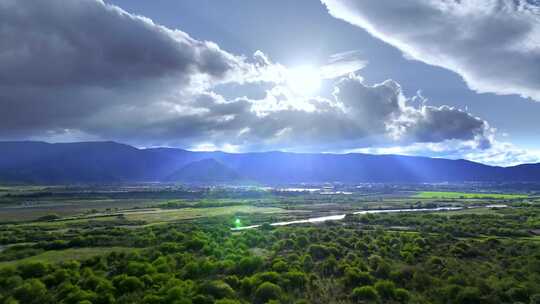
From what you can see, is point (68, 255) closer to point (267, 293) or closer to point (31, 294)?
point (31, 294)

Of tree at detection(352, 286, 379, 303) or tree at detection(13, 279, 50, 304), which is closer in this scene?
tree at detection(13, 279, 50, 304)

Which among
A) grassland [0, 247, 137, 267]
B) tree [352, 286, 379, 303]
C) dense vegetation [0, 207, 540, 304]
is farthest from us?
grassland [0, 247, 137, 267]

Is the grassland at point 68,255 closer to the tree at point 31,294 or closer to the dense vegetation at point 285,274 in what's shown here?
the dense vegetation at point 285,274

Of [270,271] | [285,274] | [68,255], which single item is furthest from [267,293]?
[68,255]

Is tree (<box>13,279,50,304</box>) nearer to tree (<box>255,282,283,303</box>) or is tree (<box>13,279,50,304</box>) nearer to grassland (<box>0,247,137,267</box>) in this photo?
tree (<box>255,282,283,303</box>)

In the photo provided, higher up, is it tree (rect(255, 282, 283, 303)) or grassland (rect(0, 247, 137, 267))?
tree (rect(255, 282, 283, 303))

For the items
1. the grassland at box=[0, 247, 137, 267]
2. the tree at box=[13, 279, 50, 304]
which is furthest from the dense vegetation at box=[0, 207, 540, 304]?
the grassland at box=[0, 247, 137, 267]

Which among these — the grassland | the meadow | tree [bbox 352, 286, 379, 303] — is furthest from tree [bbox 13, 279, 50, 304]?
tree [bbox 352, 286, 379, 303]

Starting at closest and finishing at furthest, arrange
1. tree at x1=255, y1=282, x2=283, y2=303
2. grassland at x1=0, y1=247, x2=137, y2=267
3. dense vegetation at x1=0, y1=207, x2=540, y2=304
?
dense vegetation at x1=0, y1=207, x2=540, y2=304 → tree at x1=255, y1=282, x2=283, y2=303 → grassland at x1=0, y1=247, x2=137, y2=267

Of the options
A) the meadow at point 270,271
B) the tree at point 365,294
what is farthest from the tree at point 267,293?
the tree at point 365,294

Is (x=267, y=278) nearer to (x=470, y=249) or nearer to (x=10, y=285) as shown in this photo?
(x=10, y=285)

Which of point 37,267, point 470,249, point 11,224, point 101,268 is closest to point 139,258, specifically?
point 101,268
